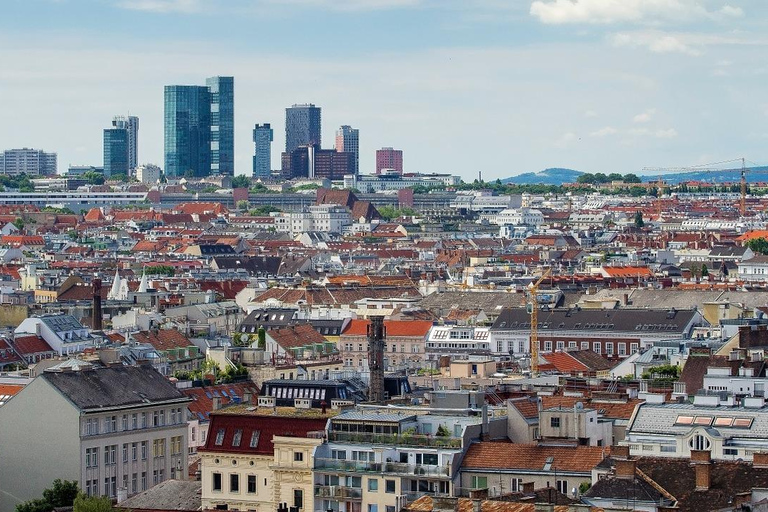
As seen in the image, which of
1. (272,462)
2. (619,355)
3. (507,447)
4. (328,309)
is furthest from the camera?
(328,309)

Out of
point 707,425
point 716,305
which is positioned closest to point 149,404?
point 707,425

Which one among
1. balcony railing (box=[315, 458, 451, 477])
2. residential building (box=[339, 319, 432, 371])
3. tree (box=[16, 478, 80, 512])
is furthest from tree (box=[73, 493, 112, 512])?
residential building (box=[339, 319, 432, 371])

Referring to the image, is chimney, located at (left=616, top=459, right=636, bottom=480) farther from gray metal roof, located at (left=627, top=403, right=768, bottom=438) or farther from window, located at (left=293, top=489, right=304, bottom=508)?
window, located at (left=293, top=489, right=304, bottom=508)

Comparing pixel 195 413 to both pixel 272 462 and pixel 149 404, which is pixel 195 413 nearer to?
pixel 149 404

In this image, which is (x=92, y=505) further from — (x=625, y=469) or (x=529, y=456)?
(x=625, y=469)

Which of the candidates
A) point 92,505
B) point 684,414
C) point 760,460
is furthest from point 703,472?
point 92,505

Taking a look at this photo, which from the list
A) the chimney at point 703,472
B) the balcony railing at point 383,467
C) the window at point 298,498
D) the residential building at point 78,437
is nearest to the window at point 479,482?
the balcony railing at point 383,467
